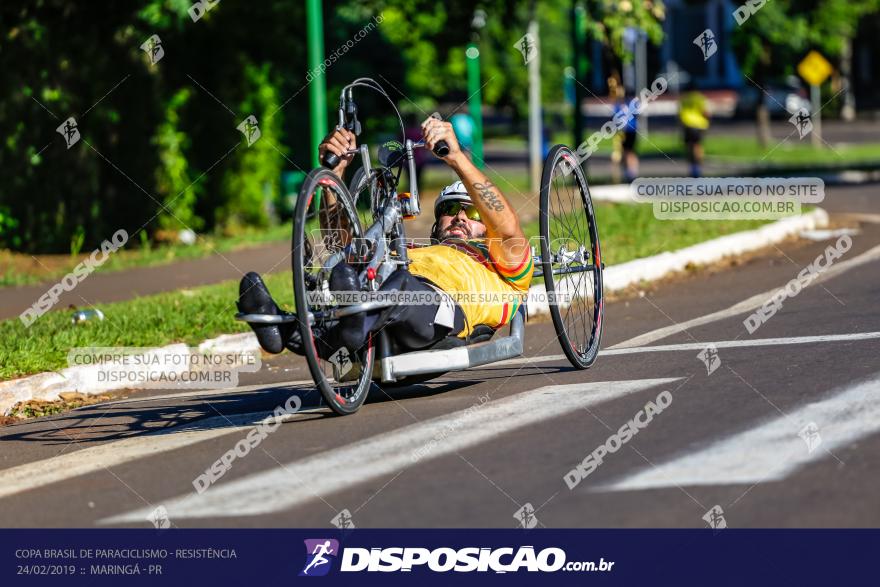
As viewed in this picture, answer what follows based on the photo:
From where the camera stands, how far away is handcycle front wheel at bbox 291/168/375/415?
21.2 feet

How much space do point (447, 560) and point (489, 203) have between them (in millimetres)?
2964

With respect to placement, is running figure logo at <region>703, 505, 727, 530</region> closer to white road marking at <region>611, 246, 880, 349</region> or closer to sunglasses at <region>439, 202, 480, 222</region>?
sunglasses at <region>439, 202, 480, 222</region>

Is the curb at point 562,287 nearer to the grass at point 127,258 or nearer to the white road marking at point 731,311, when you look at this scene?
the white road marking at point 731,311

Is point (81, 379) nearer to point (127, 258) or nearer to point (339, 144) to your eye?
point (339, 144)

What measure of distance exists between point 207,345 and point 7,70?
22.8 feet

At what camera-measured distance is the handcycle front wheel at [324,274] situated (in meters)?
6.47

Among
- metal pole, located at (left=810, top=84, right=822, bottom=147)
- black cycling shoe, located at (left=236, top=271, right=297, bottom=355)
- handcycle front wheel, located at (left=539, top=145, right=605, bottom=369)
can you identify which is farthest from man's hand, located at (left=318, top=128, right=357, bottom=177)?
metal pole, located at (left=810, top=84, right=822, bottom=147)

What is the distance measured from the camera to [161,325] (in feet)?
34.1

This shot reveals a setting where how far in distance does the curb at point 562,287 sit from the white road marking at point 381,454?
4.23ft

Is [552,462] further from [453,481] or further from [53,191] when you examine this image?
[53,191]

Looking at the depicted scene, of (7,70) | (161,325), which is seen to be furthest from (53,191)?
(161,325)

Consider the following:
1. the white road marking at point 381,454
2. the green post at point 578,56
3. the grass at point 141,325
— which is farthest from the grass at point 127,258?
the white road marking at point 381,454

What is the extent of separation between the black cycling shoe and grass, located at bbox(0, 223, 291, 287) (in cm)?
782

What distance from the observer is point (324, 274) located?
271 inches
